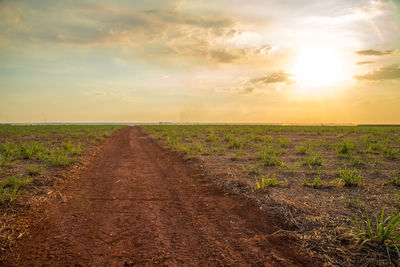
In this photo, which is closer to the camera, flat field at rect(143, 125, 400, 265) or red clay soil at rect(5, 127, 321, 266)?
red clay soil at rect(5, 127, 321, 266)

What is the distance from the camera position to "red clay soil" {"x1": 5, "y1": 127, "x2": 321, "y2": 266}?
10.3ft

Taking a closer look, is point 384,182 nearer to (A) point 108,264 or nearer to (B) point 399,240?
(B) point 399,240

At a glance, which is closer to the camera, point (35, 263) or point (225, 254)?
point (35, 263)

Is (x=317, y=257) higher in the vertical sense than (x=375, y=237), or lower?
lower

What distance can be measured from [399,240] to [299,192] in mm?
2731

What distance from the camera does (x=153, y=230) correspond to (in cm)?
391

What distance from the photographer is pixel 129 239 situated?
3609 millimetres

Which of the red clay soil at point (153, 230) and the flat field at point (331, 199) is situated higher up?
the flat field at point (331, 199)

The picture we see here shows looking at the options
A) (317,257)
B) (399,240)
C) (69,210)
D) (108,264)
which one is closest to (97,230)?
(108,264)

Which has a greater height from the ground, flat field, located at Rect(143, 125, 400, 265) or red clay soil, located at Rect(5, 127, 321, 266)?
flat field, located at Rect(143, 125, 400, 265)

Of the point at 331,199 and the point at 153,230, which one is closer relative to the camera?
the point at 153,230

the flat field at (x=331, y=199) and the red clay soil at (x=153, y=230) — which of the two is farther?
the flat field at (x=331, y=199)

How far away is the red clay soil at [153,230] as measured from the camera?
124 inches

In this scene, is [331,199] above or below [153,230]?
above
